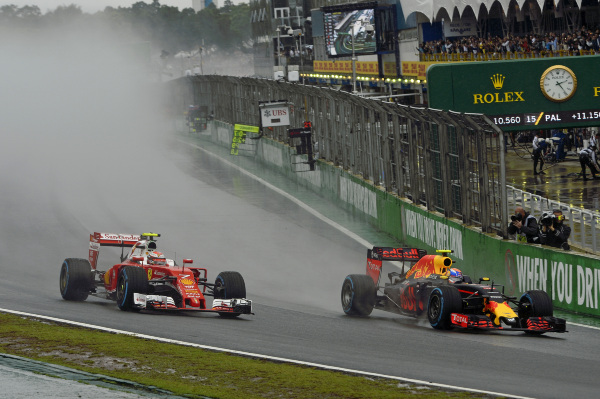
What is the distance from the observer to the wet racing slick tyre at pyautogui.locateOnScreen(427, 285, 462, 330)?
1594 centimetres

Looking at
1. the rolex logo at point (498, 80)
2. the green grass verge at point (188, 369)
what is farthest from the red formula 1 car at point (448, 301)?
the rolex logo at point (498, 80)

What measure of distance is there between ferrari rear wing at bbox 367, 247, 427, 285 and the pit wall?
8.62 feet

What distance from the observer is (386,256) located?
18828 millimetres

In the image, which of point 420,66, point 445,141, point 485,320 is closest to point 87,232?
point 445,141

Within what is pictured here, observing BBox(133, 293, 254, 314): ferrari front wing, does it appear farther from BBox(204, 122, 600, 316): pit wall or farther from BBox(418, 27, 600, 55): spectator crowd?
BBox(418, 27, 600, 55): spectator crowd

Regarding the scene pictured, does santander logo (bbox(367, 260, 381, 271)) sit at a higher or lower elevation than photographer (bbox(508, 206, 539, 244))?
lower

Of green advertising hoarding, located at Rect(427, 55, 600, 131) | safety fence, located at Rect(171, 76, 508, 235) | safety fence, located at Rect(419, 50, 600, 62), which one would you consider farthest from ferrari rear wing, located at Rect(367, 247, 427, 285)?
safety fence, located at Rect(419, 50, 600, 62)

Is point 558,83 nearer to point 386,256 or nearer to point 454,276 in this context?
point 386,256

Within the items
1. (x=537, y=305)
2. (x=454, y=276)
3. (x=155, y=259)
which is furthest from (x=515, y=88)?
(x=155, y=259)

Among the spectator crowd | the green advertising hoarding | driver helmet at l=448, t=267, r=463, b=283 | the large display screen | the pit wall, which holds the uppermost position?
the large display screen

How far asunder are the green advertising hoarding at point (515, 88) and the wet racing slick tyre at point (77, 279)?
10.5 m

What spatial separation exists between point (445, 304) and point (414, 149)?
11993mm

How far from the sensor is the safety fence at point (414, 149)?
22.1 metres

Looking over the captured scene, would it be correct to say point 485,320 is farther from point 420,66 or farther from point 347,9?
point 347,9
